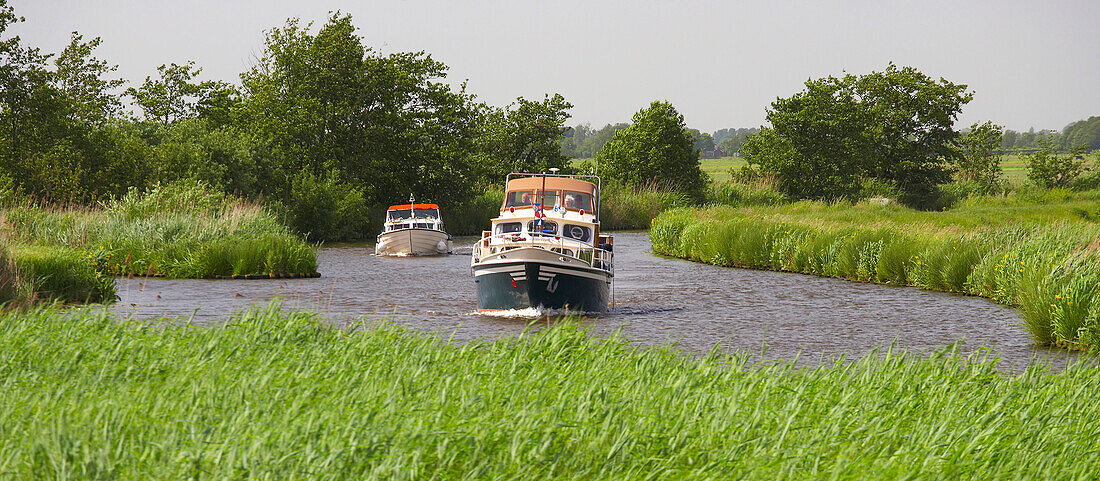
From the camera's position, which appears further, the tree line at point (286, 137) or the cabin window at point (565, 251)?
the tree line at point (286, 137)

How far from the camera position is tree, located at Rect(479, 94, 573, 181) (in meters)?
70.6

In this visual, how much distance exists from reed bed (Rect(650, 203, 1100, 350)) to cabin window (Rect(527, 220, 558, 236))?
935cm

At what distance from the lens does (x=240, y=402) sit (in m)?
7.08

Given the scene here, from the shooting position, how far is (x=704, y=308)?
2155 cm

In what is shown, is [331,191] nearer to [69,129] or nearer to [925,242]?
[69,129]

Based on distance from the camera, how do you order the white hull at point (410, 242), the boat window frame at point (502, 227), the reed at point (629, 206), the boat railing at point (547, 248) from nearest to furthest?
1. the boat railing at point (547, 248)
2. the boat window frame at point (502, 227)
3. the white hull at point (410, 242)
4. the reed at point (629, 206)

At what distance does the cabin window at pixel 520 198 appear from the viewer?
76.1 ft

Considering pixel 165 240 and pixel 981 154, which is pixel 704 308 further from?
pixel 981 154

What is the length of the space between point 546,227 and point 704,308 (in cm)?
392

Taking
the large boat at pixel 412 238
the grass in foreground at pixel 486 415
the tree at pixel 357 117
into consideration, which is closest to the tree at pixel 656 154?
the tree at pixel 357 117

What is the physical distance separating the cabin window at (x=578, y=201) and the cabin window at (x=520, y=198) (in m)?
0.85

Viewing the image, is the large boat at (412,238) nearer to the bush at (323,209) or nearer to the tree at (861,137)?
the bush at (323,209)

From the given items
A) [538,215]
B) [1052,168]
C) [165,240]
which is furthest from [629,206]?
[538,215]

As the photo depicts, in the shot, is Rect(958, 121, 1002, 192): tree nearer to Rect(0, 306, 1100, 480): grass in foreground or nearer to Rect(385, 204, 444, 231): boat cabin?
Rect(385, 204, 444, 231): boat cabin
